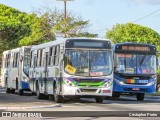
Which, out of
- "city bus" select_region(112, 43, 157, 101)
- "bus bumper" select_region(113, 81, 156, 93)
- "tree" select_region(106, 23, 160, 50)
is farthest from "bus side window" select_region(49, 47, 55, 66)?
"tree" select_region(106, 23, 160, 50)

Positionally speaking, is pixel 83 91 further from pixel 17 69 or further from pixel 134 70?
pixel 17 69

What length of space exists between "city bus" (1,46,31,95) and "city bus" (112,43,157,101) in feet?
27.5

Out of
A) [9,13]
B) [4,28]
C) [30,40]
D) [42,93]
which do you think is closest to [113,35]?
[9,13]

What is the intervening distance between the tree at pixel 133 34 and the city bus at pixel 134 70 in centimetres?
7636

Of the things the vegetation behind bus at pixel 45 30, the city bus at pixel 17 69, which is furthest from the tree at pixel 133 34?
the city bus at pixel 17 69

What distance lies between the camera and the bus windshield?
32.2m

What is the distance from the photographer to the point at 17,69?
40906 mm

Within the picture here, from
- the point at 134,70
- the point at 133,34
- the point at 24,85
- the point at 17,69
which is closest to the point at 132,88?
the point at 134,70

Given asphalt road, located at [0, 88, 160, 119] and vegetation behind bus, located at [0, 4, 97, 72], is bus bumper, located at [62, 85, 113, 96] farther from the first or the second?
vegetation behind bus, located at [0, 4, 97, 72]

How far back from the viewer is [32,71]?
3569 centimetres

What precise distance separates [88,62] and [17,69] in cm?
1371

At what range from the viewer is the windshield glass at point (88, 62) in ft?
90.9

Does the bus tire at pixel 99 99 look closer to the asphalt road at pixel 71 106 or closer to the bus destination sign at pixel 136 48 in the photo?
the asphalt road at pixel 71 106

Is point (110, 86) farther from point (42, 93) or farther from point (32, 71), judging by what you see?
point (32, 71)
